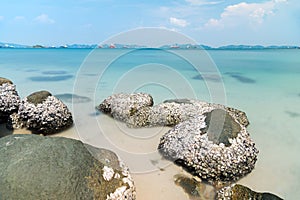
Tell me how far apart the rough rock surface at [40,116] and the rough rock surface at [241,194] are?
4.78 m

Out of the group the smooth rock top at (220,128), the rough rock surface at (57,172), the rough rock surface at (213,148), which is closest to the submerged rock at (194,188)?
the rough rock surface at (213,148)

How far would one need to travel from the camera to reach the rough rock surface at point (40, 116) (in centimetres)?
713

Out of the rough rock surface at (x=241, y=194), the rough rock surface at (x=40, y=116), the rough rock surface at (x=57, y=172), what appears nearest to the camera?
the rough rock surface at (x=57, y=172)

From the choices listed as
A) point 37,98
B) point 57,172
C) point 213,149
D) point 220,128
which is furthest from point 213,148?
point 37,98

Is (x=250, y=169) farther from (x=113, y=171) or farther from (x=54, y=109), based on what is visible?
(x=54, y=109)

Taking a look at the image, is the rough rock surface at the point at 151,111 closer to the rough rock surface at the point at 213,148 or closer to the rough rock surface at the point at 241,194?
the rough rock surface at the point at 213,148

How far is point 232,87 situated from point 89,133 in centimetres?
1066

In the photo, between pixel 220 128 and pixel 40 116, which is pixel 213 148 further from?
pixel 40 116

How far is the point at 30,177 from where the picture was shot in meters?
3.71

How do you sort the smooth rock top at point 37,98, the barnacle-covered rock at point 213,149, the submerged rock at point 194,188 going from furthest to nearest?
the smooth rock top at point 37,98 < the barnacle-covered rock at point 213,149 < the submerged rock at point 194,188

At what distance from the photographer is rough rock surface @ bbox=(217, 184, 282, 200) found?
13.6 ft

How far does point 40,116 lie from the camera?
711cm

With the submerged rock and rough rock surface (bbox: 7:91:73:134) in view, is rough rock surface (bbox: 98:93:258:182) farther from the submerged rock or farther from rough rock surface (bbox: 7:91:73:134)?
rough rock surface (bbox: 7:91:73:134)

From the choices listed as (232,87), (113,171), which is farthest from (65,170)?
(232,87)
